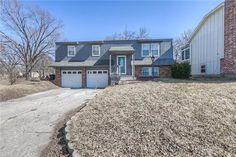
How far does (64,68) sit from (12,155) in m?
18.8

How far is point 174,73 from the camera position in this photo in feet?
61.8

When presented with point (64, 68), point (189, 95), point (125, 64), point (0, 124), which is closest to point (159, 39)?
point (125, 64)

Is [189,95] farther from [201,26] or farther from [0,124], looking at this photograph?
[201,26]

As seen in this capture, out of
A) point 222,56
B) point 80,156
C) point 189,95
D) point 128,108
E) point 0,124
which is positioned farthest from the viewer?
point 222,56

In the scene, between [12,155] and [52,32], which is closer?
[12,155]

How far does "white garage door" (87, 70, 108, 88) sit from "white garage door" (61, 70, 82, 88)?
1.09 metres

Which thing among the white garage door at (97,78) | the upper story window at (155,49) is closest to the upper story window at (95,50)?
the white garage door at (97,78)

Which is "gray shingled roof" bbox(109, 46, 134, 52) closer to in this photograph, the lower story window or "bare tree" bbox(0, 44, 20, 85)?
the lower story window

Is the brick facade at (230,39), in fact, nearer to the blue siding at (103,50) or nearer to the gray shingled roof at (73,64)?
the blue siding at (103,50)

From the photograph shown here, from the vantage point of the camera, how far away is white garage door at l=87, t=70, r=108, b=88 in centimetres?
2191

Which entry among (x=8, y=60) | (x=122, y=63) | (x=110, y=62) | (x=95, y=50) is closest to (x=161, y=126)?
(x=110, y=62)

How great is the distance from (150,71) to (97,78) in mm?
6199

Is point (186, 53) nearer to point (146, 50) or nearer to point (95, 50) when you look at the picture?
point (146, 50)

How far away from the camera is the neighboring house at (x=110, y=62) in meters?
21.5
